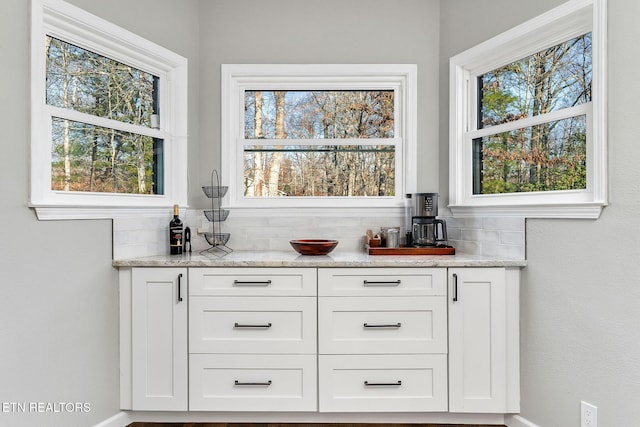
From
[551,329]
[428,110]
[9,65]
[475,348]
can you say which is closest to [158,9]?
[9,65]

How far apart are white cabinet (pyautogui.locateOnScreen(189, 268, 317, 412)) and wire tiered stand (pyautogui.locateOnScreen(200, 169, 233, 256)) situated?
433 mm

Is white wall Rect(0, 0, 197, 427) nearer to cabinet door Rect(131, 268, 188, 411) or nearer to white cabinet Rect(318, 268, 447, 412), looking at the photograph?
cabinet door Rect(131, 268, 188, 411)

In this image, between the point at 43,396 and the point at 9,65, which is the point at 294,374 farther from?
the point at 9,65

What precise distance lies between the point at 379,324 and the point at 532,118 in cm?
145

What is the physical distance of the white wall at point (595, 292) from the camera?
5.64 ft

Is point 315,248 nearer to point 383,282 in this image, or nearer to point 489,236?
point 383,282

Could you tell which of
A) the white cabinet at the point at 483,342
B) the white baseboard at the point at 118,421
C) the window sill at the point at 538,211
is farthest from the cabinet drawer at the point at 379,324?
the white baseboard at the point at 118,421

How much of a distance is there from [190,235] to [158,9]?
4.83 feet

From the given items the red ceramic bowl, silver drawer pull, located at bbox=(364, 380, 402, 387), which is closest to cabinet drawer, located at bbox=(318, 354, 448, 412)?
silver drawer pull, located at bbox=(364, 380, 402, 387)

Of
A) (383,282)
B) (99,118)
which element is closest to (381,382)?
(383,282)

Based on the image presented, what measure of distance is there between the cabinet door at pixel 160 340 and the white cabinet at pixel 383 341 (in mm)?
773

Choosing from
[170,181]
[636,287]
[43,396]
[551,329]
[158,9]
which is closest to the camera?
[636,287]

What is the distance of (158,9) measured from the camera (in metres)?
2.55

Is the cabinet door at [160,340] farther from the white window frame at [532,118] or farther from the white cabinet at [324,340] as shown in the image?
the white window frame at [532,118]
